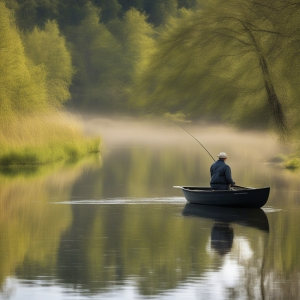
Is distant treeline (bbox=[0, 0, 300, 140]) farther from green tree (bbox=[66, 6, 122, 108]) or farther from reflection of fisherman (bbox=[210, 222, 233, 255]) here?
green tree (bbox=[66, 6, 122, 108])

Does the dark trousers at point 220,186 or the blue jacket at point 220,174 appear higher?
the blue jacket at point 220,174

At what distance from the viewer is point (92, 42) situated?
340 ft

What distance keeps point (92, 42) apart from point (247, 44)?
80925 mm

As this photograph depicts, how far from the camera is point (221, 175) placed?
813 inches

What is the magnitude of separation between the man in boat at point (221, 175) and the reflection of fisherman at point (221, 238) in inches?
101

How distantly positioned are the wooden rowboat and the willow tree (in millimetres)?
3429

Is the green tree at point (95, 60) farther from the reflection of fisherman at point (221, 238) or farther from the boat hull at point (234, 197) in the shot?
the reflection of fisherman at point (221, 238)

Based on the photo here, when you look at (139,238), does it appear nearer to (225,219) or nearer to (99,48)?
(225,219)

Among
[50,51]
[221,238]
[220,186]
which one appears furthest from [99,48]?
[221,238]

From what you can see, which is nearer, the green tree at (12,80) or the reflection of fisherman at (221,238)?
the reflection of fisherman at (221,238)

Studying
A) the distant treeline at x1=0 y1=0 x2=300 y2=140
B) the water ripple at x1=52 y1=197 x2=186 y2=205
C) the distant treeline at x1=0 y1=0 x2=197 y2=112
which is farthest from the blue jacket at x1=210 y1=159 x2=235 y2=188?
the distant treeline at x1=0 y1=0 x2=197 y2=112

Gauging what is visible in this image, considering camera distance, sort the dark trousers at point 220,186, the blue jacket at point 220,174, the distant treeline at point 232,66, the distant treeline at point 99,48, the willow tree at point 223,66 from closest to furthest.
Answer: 1. the blue jacket at point 220,174
2. the dark trousers at point 220,186
3. the distant treeline at point 232,66
4. the willow tree at point 223,66
5. the distant treeline at point 99,48

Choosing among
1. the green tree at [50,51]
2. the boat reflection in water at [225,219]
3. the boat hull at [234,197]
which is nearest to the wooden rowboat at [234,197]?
the boat hull at [234,197]

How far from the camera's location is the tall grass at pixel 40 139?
32.8 m
